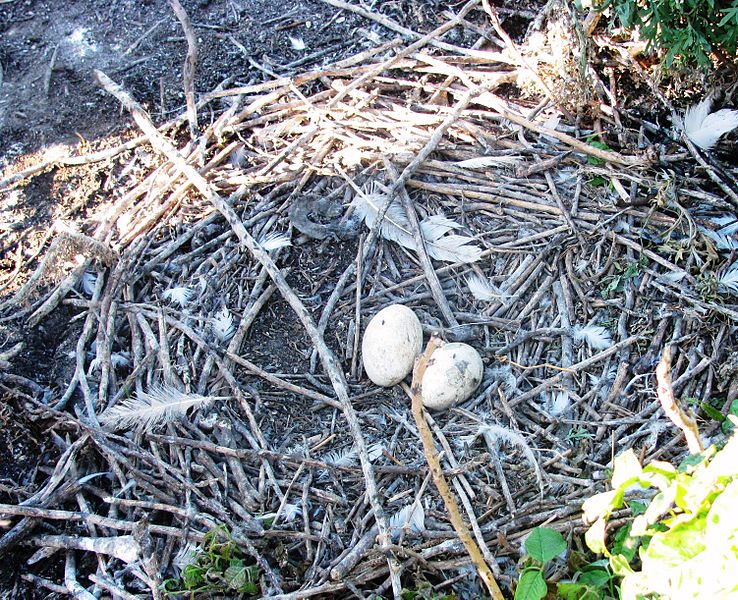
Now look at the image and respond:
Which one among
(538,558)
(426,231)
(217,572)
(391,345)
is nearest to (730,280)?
(426,231)

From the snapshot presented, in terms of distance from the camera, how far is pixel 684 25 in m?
2.87

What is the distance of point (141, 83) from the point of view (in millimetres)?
3693

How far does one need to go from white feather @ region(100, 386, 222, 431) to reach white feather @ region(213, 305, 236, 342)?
281 mm

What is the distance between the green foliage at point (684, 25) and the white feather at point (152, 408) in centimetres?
217

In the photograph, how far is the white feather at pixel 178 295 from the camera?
2913 mm

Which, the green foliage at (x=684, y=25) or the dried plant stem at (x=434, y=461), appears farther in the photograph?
the green foliage at (x=684, y=25)

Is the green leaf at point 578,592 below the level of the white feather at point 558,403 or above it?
below

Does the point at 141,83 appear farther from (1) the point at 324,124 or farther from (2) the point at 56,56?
(1) the point at 324,124

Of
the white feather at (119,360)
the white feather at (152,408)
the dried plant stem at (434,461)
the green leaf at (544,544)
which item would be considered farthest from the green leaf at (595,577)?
the white feather at (119,360)

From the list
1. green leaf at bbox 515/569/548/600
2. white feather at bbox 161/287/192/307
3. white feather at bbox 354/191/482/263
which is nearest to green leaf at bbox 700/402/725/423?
green leaf at bbox 515/569/548/600

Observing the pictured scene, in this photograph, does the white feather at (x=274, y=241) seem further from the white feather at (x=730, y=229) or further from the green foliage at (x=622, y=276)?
the white feather at (x=730, y=229)

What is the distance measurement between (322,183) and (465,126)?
27.0 inches

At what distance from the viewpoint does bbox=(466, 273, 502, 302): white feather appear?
112 inches

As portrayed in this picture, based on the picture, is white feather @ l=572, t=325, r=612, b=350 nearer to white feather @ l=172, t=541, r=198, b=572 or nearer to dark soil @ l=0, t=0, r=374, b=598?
dark soil @ l=0, t=0, r=374, b=598
